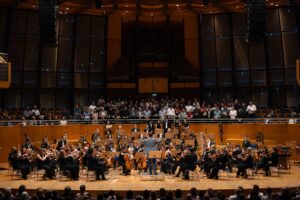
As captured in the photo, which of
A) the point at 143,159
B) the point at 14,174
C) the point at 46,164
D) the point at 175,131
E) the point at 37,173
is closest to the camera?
the point at 46,164

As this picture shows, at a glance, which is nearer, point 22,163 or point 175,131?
point 22,163

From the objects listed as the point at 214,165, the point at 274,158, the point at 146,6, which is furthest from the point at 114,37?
the point at 274,158

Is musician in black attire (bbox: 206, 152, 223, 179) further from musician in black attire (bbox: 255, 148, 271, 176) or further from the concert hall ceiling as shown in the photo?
the concert hall ceiling

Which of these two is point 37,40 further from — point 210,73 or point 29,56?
point 210,73

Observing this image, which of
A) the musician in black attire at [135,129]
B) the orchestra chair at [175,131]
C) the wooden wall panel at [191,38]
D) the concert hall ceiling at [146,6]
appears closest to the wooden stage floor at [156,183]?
the orchestra chair at [175,131]

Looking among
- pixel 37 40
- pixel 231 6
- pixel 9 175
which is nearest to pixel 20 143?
pixel 9 175

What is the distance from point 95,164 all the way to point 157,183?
78.6 inches

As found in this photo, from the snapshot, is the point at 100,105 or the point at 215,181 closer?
the point at 215,181

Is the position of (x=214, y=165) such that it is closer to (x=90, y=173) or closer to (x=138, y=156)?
(x=138, y=156)

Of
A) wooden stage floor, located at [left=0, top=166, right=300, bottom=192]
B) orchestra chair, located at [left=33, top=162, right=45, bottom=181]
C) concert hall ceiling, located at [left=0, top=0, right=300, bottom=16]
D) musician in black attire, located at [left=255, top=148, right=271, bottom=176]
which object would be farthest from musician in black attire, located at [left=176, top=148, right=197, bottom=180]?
concert hall ceiling, located at [left=0, top=0, right=300, bottom=16]

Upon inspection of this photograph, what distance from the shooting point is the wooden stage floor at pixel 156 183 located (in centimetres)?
1111

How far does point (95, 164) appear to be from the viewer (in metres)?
12.5

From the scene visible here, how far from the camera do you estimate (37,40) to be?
2241 cm

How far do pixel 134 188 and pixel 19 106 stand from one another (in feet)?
42.0
